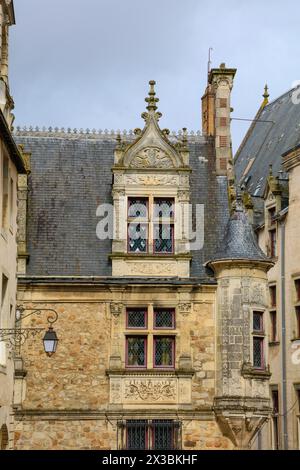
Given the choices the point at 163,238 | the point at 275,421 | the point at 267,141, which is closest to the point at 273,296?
the point at 275,421

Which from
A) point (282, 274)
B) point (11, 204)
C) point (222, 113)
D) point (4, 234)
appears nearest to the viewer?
point (4, 234)

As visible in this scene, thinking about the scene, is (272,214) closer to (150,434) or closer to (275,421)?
(275,421)

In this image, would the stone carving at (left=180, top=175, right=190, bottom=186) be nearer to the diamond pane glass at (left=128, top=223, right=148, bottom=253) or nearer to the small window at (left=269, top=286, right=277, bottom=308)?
the diamond pane glass at (left=128, top=223, right=148, bottom=253)

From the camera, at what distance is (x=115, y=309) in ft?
100

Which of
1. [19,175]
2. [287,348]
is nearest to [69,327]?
[19,175]

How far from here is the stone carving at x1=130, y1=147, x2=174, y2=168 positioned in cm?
3148

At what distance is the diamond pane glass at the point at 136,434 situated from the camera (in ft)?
97.9

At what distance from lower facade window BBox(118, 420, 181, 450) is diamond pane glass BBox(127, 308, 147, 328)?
257 centimetres

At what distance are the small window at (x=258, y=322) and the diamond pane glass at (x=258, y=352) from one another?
294 mm

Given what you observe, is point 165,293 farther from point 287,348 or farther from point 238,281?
point 287,348

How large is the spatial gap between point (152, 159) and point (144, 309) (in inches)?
164

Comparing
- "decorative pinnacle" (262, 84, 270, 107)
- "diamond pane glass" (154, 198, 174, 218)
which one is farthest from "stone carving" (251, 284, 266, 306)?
"decorative pinnacle" (262, 84, 270, 107)

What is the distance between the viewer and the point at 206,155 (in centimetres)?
3350

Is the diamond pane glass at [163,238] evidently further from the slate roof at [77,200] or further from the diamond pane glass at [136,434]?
the diamond pane glass at [136,434]
